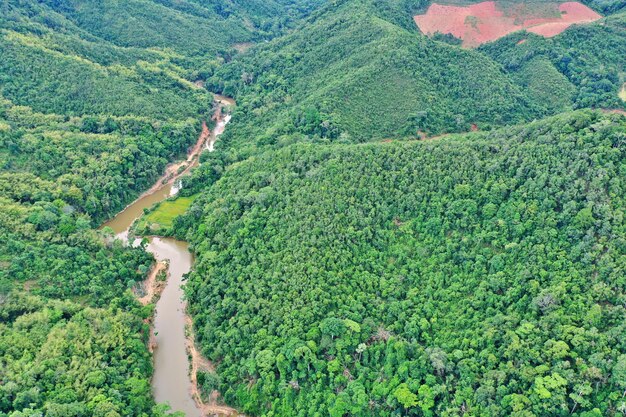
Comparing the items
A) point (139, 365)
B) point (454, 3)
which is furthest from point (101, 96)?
point (454, 3)

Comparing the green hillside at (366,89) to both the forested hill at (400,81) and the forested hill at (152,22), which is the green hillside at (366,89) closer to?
the forested hill at (400,81)

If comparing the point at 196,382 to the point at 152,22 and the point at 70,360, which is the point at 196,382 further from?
the point at 152,22

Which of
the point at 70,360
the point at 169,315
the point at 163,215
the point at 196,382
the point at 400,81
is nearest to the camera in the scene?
the point at 70,360

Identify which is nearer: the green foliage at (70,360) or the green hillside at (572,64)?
the green foliage at (70,360)

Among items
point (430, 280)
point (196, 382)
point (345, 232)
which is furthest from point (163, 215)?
point (430, 280)

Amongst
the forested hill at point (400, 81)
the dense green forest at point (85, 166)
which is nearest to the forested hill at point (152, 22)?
the dense green forest at point (85, 166)

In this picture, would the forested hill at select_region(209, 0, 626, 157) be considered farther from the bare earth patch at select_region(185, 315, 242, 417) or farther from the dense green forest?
the bare earth patch at select_region(185, 315, 242, 417)
